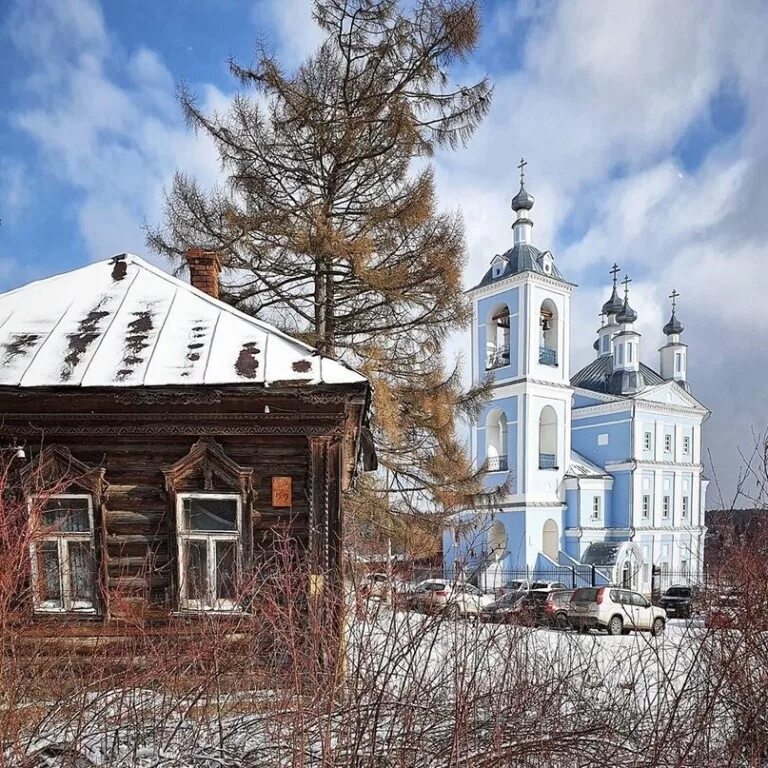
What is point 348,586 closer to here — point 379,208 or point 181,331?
point 181,331

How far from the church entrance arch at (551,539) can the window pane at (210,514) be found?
28.0 meters

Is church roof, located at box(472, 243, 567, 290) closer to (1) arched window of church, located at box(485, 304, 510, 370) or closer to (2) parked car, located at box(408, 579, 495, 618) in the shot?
(1) arched window of church, located at box(485, 304, 510, 370)

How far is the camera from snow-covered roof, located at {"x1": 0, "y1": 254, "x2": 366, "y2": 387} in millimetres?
6777

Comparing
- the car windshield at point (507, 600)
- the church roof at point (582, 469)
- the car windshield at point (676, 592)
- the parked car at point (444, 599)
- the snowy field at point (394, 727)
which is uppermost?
the parked car at point (444, 599)

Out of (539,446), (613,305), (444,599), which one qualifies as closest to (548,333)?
(539,446)

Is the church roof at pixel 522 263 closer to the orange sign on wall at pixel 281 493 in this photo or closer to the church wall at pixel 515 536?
the church wall at pixel 515 536

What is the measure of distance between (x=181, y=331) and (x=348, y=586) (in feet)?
11.9

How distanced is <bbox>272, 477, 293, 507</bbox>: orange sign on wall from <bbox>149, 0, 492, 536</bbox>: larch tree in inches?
178

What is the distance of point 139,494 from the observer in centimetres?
696

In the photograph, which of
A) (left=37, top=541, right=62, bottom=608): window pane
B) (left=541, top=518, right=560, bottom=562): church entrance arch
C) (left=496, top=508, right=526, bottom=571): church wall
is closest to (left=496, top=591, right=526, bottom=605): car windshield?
(left=37, top=541, right=62, bottom=608): window pane

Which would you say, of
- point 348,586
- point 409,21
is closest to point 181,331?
point 348,586

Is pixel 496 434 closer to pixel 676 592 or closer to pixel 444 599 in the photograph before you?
pixel 676 592

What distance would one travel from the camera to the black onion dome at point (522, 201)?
3266 centimetres

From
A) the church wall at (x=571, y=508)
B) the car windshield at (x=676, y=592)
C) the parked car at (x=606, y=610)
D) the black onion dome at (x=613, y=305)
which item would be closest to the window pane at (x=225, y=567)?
the parked car at (x=606, y=610)
